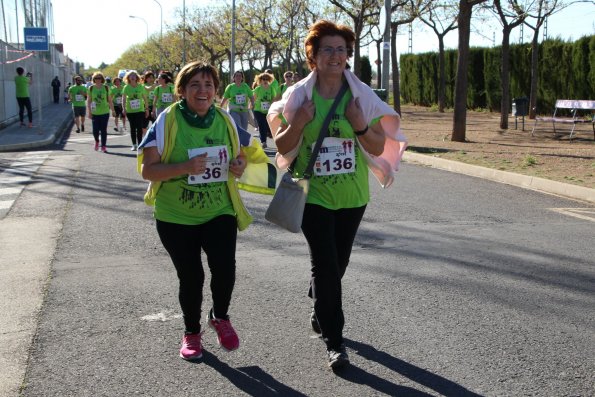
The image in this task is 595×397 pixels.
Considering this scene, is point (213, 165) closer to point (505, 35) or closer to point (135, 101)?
point (135, 101)

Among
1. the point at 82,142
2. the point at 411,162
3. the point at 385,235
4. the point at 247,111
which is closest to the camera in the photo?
the point at 385,235

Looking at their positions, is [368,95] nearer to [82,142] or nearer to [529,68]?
[82,142]

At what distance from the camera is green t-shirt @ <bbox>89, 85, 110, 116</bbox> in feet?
56.1

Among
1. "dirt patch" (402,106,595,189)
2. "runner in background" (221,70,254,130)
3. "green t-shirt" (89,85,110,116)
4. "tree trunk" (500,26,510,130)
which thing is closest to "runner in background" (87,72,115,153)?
"green t-shirt" (89,85,110,116)

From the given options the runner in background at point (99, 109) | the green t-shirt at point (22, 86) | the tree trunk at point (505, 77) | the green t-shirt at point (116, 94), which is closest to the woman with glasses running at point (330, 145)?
the runner in background at point (99, 109)

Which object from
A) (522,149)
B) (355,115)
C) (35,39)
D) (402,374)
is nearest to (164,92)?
(522,149)

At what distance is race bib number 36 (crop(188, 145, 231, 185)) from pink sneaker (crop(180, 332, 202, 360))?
0.87 meters

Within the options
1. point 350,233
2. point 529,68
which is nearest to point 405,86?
point 529,68

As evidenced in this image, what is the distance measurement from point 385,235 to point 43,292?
352 centimetres

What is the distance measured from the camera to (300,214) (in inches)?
159

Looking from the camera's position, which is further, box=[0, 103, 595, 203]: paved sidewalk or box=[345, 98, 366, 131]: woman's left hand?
box=[0, 103, 595, 203]: paved sidewalk

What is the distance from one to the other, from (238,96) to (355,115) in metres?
13.3

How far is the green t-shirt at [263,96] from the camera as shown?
1775 cm

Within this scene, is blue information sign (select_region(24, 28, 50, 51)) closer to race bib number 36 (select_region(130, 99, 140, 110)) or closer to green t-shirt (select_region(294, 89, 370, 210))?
race bib number 36 (select_region(130, 99, 140, 110))
